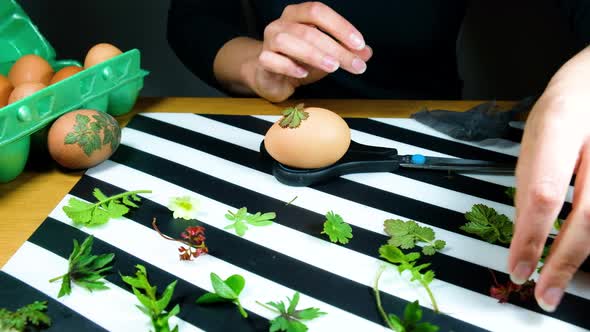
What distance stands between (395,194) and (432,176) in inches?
3.0

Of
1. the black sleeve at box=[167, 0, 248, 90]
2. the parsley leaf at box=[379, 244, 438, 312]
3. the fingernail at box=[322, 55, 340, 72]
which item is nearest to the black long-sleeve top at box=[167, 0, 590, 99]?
the black sleeve at box=[167, 0, 248, 90]

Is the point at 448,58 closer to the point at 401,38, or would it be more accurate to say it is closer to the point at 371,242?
the point at 401,38

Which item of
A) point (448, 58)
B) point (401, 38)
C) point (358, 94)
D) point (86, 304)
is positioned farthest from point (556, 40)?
point (86, 304)

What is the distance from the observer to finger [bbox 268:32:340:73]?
94cm

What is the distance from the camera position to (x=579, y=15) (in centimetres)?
102

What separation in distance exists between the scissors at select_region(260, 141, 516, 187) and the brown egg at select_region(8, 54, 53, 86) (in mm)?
398

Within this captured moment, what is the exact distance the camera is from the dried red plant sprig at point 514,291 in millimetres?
622

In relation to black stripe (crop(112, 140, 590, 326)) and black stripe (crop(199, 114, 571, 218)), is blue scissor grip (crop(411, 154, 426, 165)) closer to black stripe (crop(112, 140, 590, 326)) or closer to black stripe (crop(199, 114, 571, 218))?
black stripe (crop(199, 114, 571, 218))

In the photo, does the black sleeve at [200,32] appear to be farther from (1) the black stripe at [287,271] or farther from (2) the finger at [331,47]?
(1) the black stripe at [287,271]

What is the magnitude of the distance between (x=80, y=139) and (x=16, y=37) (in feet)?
1.09

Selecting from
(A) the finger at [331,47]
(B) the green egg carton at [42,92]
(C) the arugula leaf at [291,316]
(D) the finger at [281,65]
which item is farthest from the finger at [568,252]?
(B) the green egg carton at [42,92]

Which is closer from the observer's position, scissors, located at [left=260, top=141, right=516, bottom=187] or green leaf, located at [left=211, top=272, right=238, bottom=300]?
green leaf, located at [left=211, top=272, right=238, bottom=300]

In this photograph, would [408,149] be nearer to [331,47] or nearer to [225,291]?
[331,47]

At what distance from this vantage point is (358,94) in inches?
50.4
